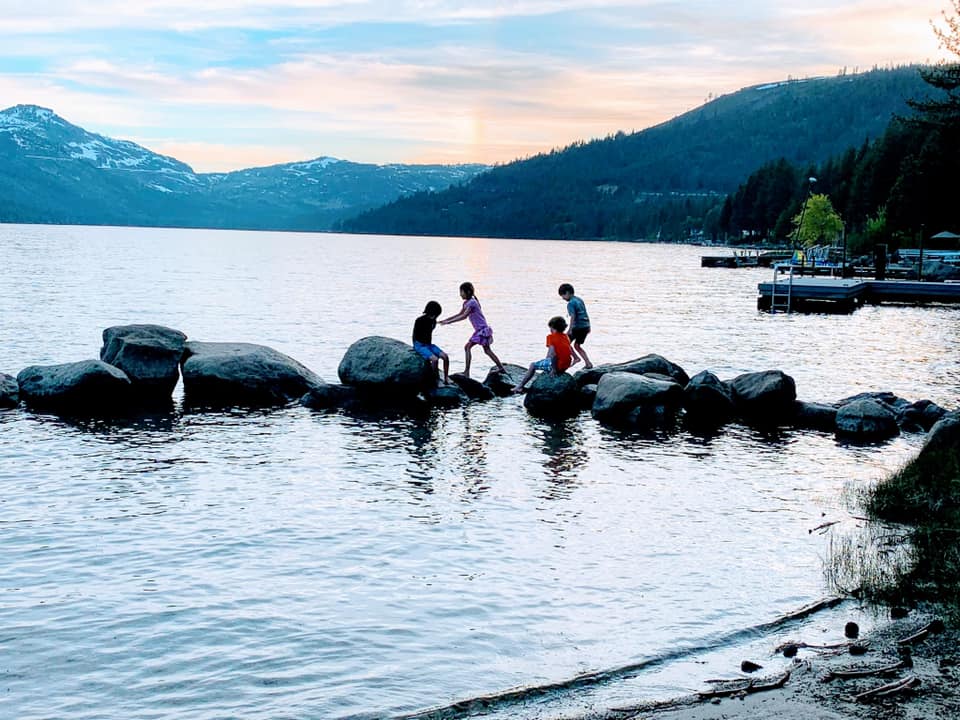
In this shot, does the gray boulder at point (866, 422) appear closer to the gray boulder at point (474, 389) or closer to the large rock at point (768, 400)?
the large rock at point (768, 400)

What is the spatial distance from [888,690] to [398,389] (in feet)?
60.8

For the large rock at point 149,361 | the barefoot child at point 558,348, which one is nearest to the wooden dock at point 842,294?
the barefoot child at point 558,348

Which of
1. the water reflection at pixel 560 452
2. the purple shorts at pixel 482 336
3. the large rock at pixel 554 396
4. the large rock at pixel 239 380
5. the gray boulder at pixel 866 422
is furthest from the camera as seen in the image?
the purple shorts at pixel 482 336

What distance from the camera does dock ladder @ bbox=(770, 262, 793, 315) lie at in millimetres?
66675

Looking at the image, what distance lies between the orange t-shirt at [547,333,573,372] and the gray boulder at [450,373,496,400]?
2.41m

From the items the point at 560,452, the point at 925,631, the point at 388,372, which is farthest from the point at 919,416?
the point at 925,631

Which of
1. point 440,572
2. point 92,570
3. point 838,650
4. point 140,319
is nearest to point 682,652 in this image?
point 838,650

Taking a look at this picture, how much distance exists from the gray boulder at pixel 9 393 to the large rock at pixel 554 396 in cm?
1235

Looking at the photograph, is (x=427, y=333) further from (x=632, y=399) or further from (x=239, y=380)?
(x=632, y=399)

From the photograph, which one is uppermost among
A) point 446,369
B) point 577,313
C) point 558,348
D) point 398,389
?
point 577,313

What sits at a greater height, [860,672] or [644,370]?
[644,370]

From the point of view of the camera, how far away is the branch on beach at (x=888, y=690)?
7957mm

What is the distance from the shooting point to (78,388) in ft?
77.7

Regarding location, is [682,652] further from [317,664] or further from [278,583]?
[278,583]
